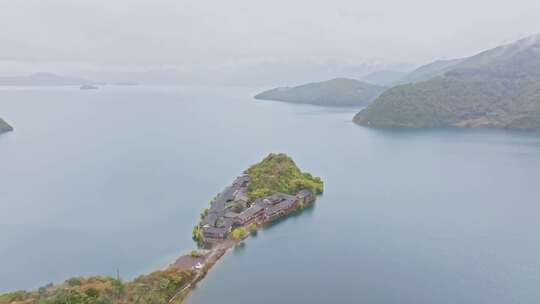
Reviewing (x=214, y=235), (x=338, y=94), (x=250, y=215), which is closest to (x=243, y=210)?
(x=250, y=215)

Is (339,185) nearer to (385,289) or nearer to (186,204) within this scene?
(186,204)

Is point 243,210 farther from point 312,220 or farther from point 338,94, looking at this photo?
point 338,94

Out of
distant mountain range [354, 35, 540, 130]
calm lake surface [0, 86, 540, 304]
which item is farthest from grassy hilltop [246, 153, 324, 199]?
distant mountain range [354, 35, 540, 130]

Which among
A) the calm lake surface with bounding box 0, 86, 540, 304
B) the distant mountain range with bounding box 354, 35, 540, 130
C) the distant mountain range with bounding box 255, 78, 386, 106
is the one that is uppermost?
the distant mountain range with bounding box 255, 78, 386, 106

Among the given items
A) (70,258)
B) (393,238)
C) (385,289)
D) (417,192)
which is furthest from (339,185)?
(70,258)

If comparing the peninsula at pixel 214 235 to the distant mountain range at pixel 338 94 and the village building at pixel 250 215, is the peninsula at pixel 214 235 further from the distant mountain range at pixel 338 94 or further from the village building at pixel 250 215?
the distant mountain range at pixel 338 94

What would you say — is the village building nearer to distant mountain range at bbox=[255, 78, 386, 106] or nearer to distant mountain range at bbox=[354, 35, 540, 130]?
distant mountain range at bbox=[354, 35, 540, 130]
